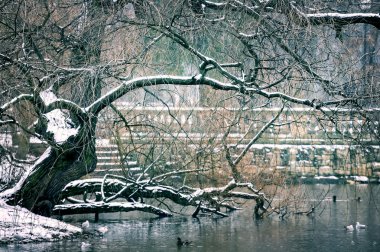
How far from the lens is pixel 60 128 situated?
1161cm

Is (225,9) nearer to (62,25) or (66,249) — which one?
(62,25)

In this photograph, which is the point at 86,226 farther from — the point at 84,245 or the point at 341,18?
the point at 341,18

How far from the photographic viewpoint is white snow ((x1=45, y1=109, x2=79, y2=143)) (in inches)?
456

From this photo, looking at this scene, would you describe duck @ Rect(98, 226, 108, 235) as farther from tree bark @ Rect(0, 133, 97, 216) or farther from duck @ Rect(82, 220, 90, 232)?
tree bark @ Rect(0, 133, 97, 216)

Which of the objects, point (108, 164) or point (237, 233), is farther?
point (108, 164)

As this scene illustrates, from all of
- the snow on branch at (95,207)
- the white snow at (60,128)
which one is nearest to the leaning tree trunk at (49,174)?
the white snow at (60,128)

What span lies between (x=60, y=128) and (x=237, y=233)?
12.3 ft

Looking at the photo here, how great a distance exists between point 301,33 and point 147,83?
7.23 ft

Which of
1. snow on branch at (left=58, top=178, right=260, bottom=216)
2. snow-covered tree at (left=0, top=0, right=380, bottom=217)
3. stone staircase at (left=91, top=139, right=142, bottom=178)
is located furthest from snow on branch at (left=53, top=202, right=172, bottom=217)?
stone staircase at (left=91, top=139, right=142, bottom=178)

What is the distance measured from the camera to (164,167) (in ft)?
53.1

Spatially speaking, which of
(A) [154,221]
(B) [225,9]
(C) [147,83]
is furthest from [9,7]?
(A) [154,221]

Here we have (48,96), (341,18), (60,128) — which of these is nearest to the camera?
(341,18)

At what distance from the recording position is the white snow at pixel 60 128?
38.0 feet

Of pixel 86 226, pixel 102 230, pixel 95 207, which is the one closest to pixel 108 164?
→ pixel 95 207
